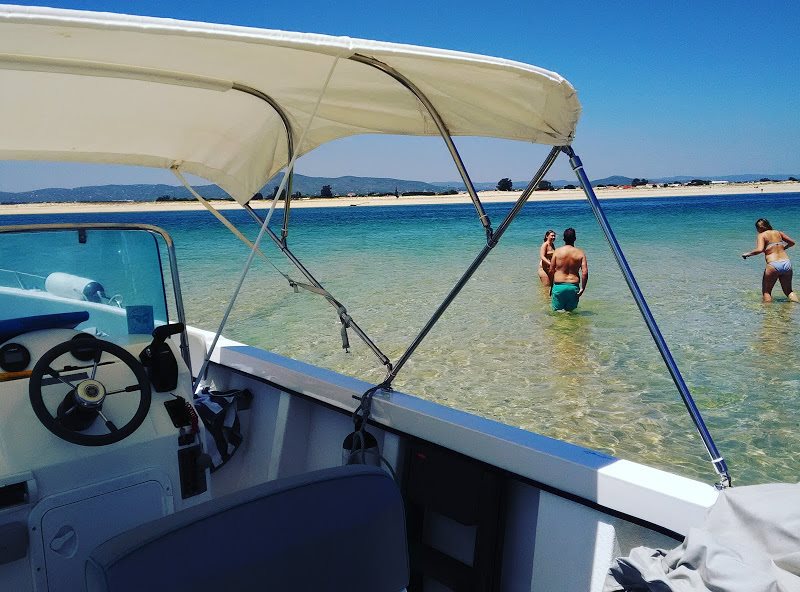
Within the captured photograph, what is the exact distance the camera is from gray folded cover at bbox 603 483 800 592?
1.37 metres

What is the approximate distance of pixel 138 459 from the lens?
7.71 feet

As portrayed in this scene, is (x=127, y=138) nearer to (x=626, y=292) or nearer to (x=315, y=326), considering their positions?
(x=315, y=326)

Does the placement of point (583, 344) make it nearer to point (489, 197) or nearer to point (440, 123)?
point (440, 123)

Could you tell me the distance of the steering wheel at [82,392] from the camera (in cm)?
218

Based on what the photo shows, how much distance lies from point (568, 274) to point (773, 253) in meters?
3.94

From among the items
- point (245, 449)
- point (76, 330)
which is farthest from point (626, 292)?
point (76, 330)

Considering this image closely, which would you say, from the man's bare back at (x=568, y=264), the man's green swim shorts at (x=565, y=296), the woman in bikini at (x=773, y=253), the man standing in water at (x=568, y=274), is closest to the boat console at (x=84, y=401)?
the man standing in water at (x=568, y=274)

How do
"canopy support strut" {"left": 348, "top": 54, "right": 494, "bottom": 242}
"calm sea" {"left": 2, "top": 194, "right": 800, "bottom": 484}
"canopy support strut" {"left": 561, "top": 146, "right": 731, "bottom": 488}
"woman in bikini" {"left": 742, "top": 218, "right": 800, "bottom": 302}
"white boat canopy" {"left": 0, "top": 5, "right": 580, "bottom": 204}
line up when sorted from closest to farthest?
"white boat canopy" {"left": 0, "top": 5, "right": 580, "bottom": 204}
"canopy support strut" {"left": 561, "top": 146, "right": 731, "bottom": 488}
"canopy support strut" {"left": 348, "top": 54, "right": 494, "bottom": 242}
"calm sea" {"left": 2, "top": 194, "right": 800, "bottom": 484}
"woman in bikini" {"left": 742, "top": 218, "right": 800, "bottom": 302}

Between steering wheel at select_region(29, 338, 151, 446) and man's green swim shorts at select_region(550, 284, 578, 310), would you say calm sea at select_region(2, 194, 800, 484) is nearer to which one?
man's green swim shorts at select_region(550, 284, 578, 310)

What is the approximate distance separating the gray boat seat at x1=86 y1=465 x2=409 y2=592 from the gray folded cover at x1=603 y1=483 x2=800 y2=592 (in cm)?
59

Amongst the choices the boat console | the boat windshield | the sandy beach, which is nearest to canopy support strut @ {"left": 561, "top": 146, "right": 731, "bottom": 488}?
the boat console

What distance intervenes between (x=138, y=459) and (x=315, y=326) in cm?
971

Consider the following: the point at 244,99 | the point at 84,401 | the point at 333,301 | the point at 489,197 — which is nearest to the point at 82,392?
the point at 84,401

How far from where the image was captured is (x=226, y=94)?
2.60 m
